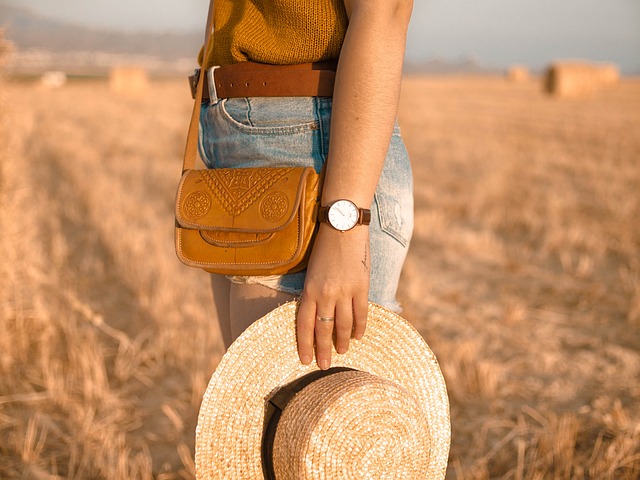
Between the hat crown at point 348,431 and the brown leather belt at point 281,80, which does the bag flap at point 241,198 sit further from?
the hat crown at point 348,431

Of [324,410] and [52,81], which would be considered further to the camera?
[52,81]

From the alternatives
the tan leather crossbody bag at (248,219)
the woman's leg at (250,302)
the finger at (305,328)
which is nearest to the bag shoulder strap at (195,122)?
the tan leather crossbody bag at (248,219)

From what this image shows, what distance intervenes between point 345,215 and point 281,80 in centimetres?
30

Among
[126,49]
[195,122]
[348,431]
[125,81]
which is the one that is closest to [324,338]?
[348,431]

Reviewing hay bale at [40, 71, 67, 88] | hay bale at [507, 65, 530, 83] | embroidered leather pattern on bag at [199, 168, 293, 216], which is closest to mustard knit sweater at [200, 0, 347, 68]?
embroidered leather pattern on bag at [199, 168, 293, 216]

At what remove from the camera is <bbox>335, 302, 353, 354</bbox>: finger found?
1.19 metres

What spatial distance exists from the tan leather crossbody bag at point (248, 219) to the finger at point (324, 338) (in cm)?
11

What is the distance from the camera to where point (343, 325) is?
1.21 meters

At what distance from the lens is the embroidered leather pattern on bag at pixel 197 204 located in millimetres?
1295

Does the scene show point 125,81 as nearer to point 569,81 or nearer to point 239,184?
point 569,81

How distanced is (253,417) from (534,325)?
2769 millimetres

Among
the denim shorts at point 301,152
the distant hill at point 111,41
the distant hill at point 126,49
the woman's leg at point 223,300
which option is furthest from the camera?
the distant hill at point 111,41

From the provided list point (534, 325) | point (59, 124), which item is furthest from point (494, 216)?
point (59, 124)

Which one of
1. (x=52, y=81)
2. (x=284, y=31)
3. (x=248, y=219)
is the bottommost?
(x=52, y=81)
